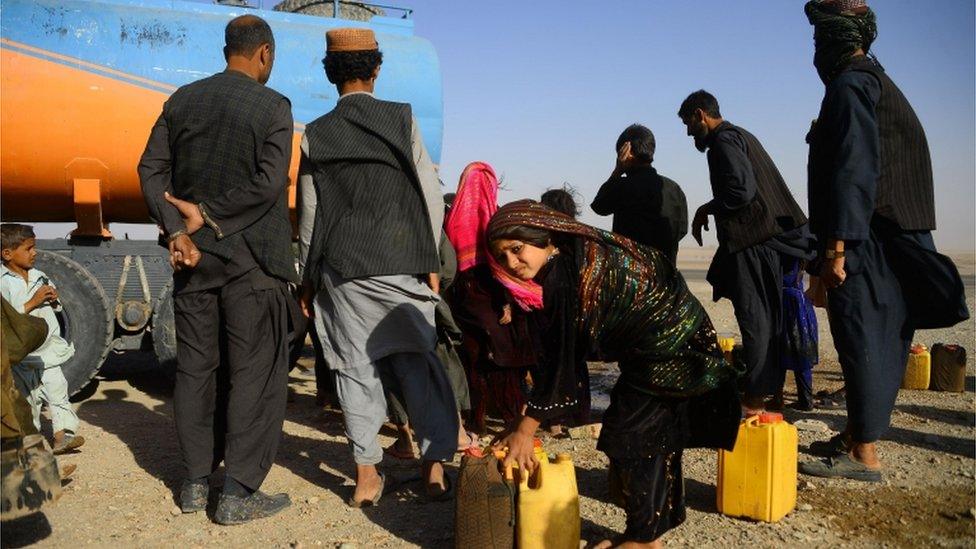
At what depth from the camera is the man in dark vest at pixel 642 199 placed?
18.3ft

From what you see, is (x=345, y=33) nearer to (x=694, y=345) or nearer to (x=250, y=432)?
(x=250, y=432)

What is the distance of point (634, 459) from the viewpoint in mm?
2887

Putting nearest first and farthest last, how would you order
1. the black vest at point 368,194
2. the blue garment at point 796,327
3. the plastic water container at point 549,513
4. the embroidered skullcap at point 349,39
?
the plastic water container at point 549,513, the black vest at point 368,194, the embroidered skullcap at point 349,39, the blue garment at point 796,327

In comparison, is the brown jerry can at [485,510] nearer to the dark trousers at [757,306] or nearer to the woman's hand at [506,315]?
the woman's hand at [506,315]

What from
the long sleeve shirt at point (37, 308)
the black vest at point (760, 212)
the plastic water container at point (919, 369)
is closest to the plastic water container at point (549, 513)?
the black vest at point (760, 212)

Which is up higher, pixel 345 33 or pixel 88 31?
pixel 88 31

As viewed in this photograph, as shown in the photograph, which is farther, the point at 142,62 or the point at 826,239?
the point at 142,62

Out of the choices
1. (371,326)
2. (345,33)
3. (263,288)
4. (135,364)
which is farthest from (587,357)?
(135,364)

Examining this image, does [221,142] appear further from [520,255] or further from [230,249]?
[520,255]

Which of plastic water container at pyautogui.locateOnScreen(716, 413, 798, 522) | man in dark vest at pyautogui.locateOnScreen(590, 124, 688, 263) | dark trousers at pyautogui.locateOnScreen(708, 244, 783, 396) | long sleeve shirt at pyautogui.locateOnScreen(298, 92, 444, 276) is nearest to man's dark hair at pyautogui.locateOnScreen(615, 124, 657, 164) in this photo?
man in dark vest at pyautogui.locateOnScreen(590, 124, 688, 263)

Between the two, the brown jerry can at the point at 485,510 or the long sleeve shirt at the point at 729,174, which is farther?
the long sleeve shirt at the point at 729,174

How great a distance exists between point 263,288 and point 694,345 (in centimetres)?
181

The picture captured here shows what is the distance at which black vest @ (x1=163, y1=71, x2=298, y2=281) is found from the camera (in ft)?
11.7

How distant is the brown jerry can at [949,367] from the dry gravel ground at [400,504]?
38.8 inches
